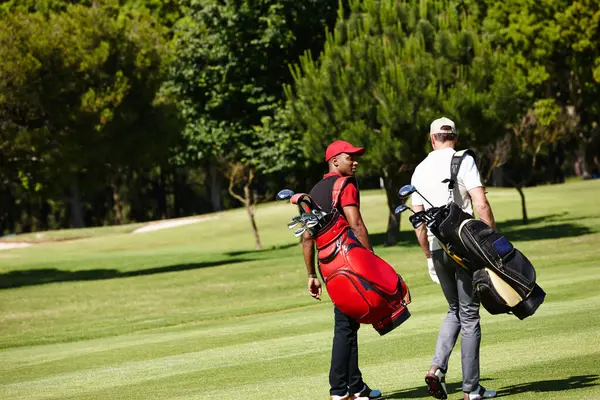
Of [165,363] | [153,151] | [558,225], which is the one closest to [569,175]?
[558,225]

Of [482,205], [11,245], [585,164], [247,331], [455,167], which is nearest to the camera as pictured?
[482,205]

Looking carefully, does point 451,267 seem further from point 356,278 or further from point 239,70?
point 239,70

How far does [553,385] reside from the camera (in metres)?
8.41

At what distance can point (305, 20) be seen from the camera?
39156 mm

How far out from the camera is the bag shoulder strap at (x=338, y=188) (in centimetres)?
827

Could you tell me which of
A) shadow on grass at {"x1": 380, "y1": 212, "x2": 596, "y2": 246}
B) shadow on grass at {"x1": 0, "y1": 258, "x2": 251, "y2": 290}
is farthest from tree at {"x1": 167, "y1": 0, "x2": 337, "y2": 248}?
shadow on grass at {"x1": 380, "y1": 212, "x2": 596, "y2": 246}

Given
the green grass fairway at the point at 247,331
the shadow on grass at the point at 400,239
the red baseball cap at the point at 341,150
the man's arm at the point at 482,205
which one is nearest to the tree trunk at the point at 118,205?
the green grass fairway at the point at 247,331

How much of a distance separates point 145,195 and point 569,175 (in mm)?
41397

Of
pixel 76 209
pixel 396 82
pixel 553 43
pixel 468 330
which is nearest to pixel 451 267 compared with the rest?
pixel 468 330

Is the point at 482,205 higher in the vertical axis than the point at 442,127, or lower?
lower

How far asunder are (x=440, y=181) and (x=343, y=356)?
5.22ft

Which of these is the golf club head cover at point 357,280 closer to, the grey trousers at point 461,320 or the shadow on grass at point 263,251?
the grey trousers at point 461,320

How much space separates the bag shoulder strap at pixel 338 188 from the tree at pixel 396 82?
25.8m

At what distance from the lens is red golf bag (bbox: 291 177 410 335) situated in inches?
308
